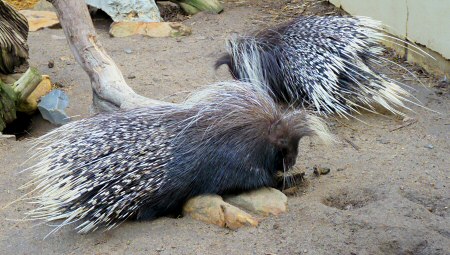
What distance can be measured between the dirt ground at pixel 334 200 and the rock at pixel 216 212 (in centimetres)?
3

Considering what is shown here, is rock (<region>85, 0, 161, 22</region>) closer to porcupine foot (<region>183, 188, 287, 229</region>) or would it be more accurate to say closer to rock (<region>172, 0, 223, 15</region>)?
rock (<region>172, 0, 223, 15</region>)

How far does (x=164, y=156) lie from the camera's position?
267cm

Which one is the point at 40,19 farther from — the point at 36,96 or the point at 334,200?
the point at 334,200

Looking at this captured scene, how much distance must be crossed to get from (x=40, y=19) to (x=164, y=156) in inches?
139

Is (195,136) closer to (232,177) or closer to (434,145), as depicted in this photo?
(232,177)

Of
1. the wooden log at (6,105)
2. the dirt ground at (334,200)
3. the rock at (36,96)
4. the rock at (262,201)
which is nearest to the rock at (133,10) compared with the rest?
the dirt ground at (334,200)

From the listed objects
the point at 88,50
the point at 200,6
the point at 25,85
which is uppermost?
the point at 88,50

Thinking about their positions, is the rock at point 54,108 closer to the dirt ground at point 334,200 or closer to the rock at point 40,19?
the dirt ground at point 334,200

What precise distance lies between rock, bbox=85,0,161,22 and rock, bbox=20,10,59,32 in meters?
0.46

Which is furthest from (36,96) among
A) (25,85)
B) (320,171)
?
(320,171)

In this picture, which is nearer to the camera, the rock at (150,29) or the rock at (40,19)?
the rock at (150,29)

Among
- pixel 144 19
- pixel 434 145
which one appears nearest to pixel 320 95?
pixel 434 145

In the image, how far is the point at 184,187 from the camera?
2666 mm

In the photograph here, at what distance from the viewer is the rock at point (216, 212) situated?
8.38 feet
